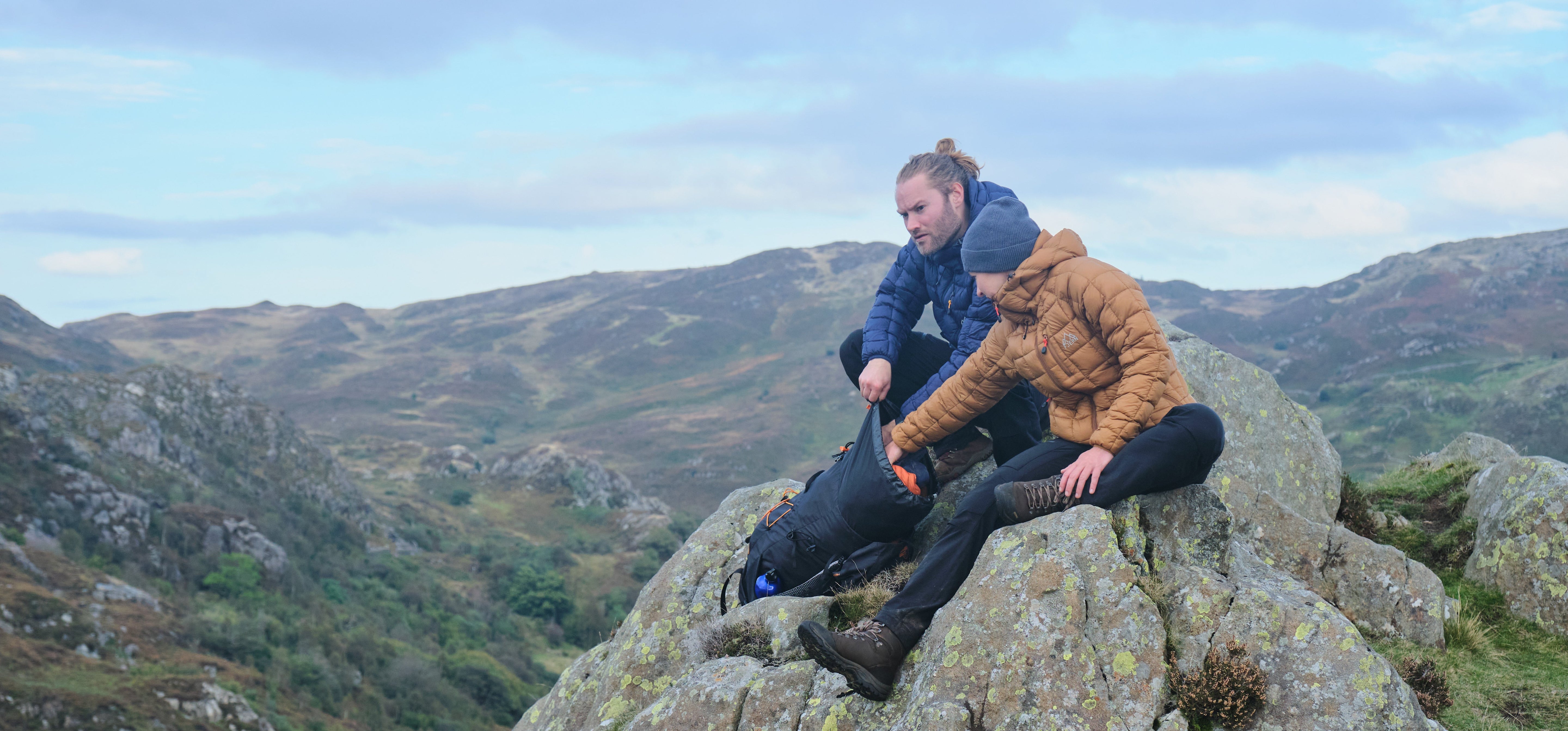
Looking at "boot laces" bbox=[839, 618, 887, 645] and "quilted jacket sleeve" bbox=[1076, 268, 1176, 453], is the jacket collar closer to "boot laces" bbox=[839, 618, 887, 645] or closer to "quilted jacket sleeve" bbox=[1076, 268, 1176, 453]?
"quilted jacket sleeve" bbox=[1076, 268, 1176, 453]

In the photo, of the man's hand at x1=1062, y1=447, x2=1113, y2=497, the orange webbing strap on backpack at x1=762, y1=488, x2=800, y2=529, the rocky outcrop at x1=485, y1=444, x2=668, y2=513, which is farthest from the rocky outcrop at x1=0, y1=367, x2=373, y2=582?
the man's hand at x1=1062, y1=447, x2=1113, y2=497

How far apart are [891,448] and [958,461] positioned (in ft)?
4.05

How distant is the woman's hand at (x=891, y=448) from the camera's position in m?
7.21

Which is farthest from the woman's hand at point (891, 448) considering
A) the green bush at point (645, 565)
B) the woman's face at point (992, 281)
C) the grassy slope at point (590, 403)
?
the grassy slope at point (590, 403)

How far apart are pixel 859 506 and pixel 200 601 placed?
173 feet

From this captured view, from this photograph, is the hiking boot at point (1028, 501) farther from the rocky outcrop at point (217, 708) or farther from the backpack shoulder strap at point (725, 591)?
the rocky outcrop at point (217, 708)

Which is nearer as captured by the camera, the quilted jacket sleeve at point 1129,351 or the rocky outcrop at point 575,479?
the quilted jacket sleeve at point 1129,351

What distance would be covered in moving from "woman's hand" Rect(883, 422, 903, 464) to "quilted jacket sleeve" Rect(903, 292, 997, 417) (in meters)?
0.26

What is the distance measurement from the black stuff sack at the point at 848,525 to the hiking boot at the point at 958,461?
28.7 inches

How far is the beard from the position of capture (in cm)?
759

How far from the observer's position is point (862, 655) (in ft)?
18.2

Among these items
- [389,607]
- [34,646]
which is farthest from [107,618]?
[389,607]

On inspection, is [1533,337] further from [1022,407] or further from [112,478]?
[112,478]

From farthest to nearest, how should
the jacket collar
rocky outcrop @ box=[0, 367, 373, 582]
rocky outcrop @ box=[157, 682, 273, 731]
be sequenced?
1. rocky outcrop @ box=[0, 367, 373, 582]
2. rocky outcrop @ box=[157, 682, 273, 731]
3. the jacket collar
